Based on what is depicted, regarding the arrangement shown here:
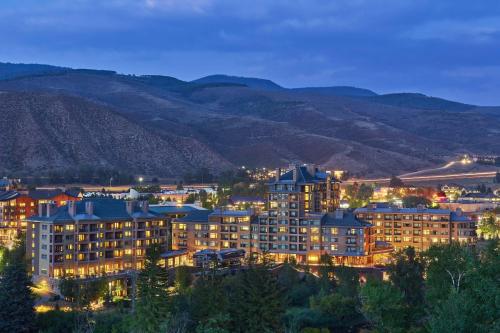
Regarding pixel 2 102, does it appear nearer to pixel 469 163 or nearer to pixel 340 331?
pixel 469 163

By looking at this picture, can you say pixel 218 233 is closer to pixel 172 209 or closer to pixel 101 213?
pixel 172 209

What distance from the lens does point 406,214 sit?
88.9m

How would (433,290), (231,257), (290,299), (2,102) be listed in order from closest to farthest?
1. (433,290)
2. (290,299)
3. (231,257)
4. (2,102)

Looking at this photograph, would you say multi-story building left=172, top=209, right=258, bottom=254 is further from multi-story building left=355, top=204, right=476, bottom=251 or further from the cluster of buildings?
multi-story building left=355, top=204, right=476, bottom=251

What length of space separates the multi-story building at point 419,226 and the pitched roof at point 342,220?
16.0ft

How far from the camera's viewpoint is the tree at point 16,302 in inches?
2067

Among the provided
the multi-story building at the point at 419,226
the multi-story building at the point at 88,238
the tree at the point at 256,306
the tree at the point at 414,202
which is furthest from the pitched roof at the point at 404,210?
the tree at the point at 256,306

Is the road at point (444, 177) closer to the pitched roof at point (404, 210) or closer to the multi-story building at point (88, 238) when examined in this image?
the pitched roof at point (404, 210)

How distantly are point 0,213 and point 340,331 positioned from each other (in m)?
63.4

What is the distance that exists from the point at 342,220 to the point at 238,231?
43.6 feet

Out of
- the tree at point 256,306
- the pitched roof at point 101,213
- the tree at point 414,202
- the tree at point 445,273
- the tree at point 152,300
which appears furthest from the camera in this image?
the tree at point 414,202

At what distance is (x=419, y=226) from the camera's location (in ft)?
290

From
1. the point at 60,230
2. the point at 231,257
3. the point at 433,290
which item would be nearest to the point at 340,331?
the point at 433,290

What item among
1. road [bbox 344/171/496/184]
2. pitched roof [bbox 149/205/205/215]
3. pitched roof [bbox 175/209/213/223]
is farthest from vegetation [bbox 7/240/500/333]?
road [bbox 344/171/496/184]
